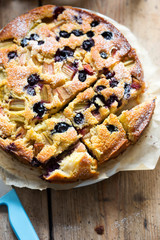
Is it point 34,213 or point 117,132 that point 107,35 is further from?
point 34,213

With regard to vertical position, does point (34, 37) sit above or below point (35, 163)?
above

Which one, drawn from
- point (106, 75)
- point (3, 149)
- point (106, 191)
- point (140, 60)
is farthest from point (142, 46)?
point (3, 149)

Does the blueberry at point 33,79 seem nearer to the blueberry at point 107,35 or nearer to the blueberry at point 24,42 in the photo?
the blueberry at point 24,42

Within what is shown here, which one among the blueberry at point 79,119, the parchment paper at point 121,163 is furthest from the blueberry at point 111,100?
the parchment paper at point 121,163

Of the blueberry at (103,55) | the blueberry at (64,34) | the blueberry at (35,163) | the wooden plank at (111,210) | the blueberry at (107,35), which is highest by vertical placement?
the blueberry at (64,34)

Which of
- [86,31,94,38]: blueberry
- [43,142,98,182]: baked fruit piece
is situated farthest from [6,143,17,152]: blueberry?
[86,31,94,38]: blueberry

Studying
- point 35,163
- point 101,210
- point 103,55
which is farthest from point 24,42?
point 101,210

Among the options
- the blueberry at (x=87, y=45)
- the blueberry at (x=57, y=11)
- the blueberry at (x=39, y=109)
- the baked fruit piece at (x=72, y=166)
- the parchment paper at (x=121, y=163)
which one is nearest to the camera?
the baked fruit piece at (x=72, y=166)
